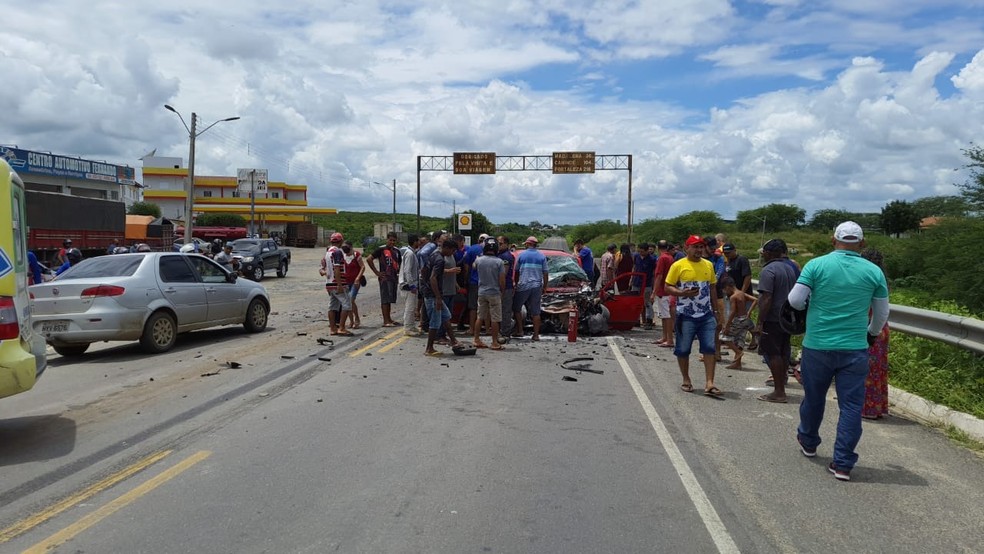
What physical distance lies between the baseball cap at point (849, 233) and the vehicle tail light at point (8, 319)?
669 cm

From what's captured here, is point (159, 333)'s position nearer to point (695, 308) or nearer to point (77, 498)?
point (77, 498)

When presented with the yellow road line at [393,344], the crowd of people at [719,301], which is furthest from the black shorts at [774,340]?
the yellow road line at [393,344]

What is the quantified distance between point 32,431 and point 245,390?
85.0 inches

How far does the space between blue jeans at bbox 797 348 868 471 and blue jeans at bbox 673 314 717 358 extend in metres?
2.35

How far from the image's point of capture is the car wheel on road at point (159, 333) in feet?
35.3

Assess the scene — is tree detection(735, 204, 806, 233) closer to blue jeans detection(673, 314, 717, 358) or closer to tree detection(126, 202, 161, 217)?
tree detection(126, 202, 161, 217)

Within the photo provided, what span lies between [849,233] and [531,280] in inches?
282

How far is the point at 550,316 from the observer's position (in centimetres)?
1354

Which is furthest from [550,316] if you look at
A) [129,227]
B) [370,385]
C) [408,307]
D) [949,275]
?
[129,227]

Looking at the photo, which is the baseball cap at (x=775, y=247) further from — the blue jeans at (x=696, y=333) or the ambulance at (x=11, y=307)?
the ambulance at (x=11, y=307)

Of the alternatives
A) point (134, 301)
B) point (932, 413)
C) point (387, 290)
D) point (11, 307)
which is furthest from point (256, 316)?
point (932, 413)

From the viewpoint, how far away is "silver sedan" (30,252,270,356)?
10.1 m

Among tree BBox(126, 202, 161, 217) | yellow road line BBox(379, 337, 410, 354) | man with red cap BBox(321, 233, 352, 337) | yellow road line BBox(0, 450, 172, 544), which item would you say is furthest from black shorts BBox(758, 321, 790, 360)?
tree BBox(126, 202, 161, 217)

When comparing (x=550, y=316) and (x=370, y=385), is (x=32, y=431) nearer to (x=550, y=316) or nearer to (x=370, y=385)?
(x=370, y=385)
